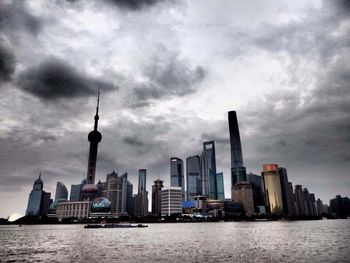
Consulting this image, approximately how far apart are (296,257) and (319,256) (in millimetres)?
5376

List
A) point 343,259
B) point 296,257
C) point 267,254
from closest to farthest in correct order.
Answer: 1. point 343,259
2. point 296,257
3. point 267,254

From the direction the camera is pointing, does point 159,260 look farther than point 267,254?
No

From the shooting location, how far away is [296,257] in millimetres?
58344

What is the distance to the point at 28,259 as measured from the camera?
60219mm

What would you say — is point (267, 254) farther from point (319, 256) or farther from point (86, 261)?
point (86, 261)

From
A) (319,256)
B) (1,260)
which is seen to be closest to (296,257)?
(319,256)

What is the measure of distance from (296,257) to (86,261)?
138 ft

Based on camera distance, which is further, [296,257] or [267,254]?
[267,254]

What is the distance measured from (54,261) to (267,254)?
4432cm

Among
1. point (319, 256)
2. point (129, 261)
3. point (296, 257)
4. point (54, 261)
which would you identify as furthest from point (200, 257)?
point (54, 261)

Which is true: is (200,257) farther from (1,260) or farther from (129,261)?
(1,260)

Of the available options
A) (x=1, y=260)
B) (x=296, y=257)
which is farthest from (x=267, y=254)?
(x=1, y=260)

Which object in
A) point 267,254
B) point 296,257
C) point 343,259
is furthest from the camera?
point 267,254

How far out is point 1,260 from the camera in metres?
59.4
